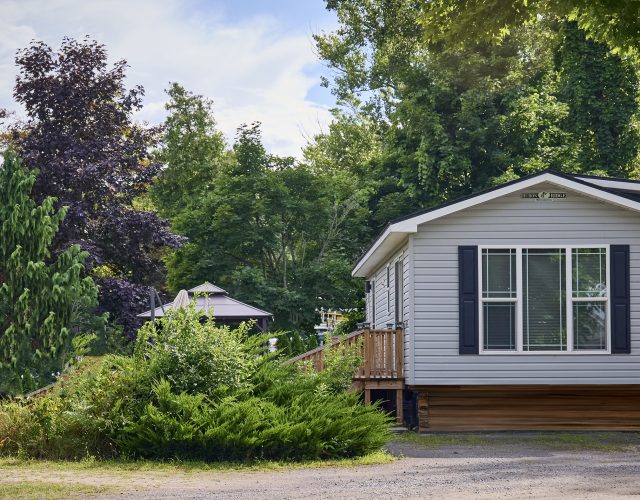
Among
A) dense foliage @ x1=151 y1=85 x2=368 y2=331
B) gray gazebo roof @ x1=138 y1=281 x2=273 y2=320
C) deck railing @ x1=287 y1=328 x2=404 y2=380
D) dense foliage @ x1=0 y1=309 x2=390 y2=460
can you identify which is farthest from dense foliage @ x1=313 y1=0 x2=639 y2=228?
dense foliage @ x1=0 y1=309 x2=390 y2=460

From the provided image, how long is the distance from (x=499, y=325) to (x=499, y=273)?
839 mm

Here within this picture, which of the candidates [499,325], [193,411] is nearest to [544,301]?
[499,325]

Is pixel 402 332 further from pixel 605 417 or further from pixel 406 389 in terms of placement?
pixel 605 417

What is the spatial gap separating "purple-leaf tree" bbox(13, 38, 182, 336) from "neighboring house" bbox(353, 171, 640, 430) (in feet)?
34.4

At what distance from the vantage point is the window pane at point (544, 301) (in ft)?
57.5

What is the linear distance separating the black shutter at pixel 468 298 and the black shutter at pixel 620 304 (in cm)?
218

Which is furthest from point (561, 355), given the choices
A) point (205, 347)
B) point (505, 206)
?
point (205, 347)

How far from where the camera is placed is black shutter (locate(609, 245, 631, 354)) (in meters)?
17.4

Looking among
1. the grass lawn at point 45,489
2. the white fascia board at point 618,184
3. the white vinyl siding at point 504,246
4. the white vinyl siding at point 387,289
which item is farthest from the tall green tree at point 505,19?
the grass lawn at point 45,489

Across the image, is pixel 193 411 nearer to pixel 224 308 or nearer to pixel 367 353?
pixel 367 353

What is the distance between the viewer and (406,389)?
753 inches

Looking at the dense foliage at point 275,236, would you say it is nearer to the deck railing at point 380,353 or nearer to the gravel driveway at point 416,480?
the deck railing at point 380,353

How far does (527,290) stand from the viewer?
1753 centimetres

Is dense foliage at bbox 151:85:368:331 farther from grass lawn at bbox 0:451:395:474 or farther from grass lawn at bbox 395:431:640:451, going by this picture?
grass lawn at bbox 0:451:395:474
